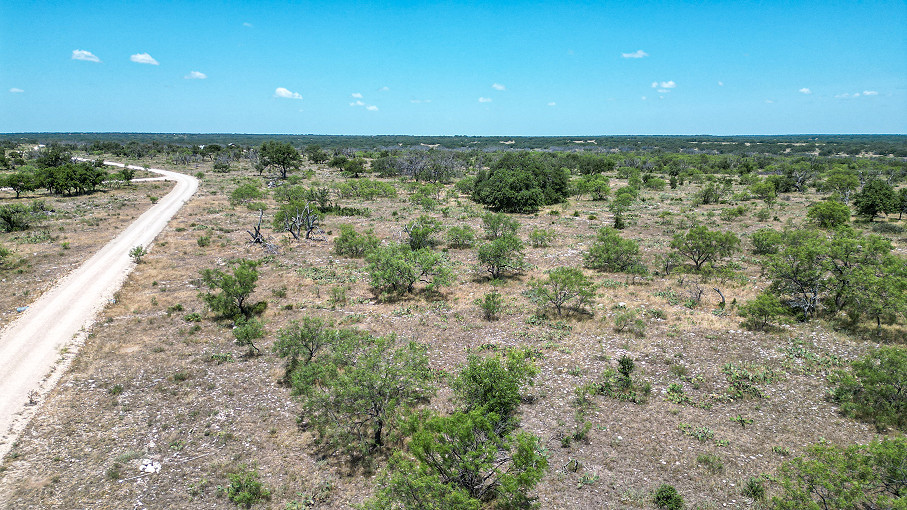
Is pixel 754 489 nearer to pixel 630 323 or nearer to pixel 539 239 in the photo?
pixel 630 323

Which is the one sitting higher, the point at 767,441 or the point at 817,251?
the point at 817,251

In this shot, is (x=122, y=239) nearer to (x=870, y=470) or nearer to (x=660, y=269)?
(x=660, y=269)

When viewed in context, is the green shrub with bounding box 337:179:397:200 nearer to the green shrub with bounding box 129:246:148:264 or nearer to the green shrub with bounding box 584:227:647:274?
the green shrub with bounding box 129:246:148:264

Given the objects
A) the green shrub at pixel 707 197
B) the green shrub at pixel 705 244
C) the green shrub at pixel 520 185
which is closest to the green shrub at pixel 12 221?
the green shrub at pixel 520 185

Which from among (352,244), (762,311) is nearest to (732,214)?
(762,311)

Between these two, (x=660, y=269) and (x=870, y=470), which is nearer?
(x=870, y=470)

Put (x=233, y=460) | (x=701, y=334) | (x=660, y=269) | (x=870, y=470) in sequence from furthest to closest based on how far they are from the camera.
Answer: (x=660, y=269) → (x=701, y=334) → (x=233, y=460) → (x=870, y=470)

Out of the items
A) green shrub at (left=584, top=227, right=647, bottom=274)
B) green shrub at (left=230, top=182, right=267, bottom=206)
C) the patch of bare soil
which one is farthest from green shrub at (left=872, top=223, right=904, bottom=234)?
green shrub at (left=230, top=182, right=267, bottom=206)

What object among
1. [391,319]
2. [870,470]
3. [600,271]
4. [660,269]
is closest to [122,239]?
[391,319]
